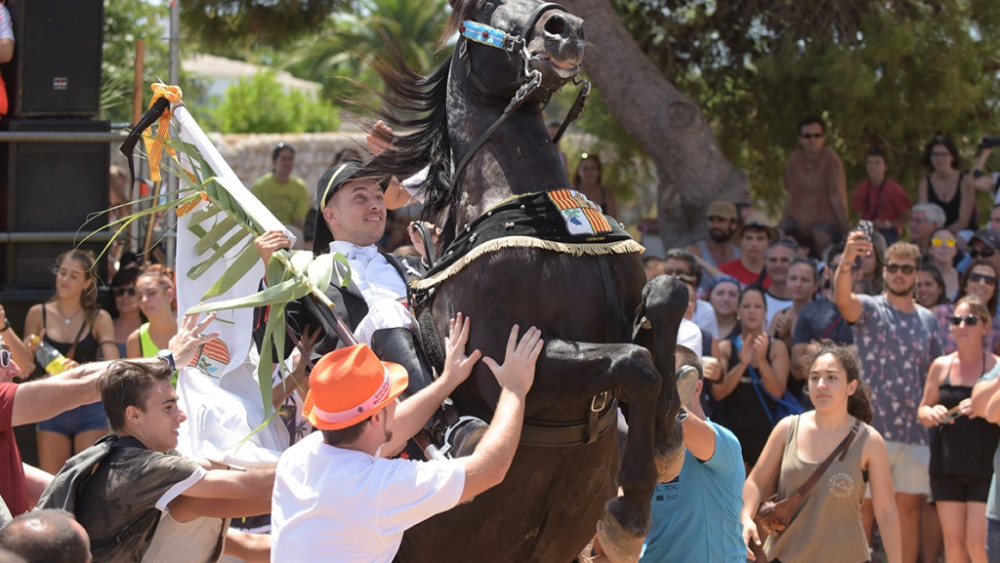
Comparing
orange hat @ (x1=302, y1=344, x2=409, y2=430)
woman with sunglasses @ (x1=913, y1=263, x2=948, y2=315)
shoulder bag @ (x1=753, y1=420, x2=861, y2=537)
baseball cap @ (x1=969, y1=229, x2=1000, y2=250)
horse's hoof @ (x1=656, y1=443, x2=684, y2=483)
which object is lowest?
shoulder bag @ (x1=753, y1=420, x2=861, y2=537)

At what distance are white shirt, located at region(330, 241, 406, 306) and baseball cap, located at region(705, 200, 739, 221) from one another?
5.34 meters

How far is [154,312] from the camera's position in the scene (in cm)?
725

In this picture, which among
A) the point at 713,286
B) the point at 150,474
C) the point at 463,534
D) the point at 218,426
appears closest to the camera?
the point at 150,474

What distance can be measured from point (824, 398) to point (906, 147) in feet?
19.4

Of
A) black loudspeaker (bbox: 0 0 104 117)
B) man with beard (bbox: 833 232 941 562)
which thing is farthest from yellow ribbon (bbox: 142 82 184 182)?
man with beard (bbox: 833 232 941 562)

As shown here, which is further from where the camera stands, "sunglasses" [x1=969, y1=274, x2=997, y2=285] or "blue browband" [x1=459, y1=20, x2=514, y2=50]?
"sunglasses" [x1=969, y1=274, x2=997, y2=285]

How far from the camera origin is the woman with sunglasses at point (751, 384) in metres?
7.68

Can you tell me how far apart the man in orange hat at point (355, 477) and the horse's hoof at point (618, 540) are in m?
0.54

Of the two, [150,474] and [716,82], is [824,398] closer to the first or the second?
[150,474]

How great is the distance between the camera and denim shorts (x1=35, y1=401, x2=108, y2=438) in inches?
284

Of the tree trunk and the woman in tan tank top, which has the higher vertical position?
the tree trunk

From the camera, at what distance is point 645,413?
13.2ft

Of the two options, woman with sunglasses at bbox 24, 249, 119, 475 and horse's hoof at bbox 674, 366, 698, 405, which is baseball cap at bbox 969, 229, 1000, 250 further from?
woman with sunglasses at bbox 24, 249, 119, 475

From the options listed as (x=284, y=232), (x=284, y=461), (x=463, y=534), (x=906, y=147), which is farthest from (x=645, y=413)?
(x=906, y=147)
